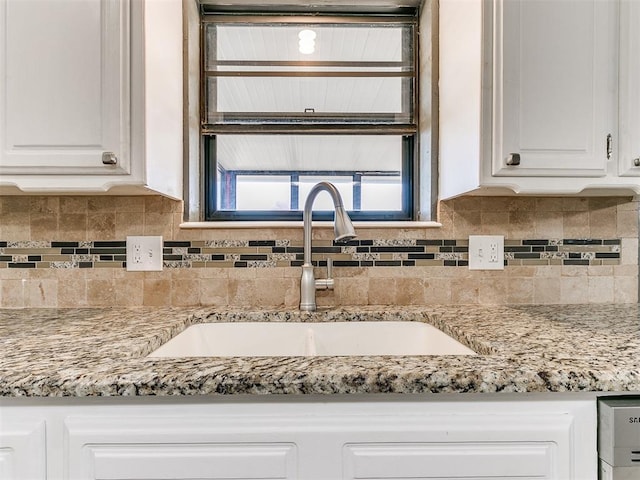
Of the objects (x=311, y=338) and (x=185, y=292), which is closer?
(x=311, y=338)

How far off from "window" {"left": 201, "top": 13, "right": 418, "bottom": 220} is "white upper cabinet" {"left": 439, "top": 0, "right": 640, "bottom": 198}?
47 centimetres

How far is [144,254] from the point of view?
4.13 ft

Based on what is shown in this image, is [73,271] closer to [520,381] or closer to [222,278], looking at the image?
[222,278]

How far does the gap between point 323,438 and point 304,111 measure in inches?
46.2

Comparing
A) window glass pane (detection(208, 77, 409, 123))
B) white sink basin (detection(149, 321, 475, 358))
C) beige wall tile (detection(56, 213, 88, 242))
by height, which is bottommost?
white sink basin (detection(149, 321, 475, 358))

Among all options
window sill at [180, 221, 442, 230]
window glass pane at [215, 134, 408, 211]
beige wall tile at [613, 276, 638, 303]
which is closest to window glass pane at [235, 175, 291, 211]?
window glass pane at [215, 134, 408, 211]

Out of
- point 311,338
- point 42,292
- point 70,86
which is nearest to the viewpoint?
point 70,86

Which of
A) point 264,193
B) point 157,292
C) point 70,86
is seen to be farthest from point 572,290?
point 70,86

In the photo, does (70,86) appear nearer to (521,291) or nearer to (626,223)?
(521,291)

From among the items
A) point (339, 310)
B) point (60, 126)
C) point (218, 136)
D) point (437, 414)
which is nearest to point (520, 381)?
point (437, 414)

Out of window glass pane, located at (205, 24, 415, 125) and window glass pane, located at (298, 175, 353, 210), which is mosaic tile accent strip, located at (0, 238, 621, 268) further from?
window glass pane, located at (205, 24, 415, 125)

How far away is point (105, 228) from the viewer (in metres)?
1.25

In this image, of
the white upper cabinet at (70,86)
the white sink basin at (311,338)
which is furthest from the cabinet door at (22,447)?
the white upper cabinet at (70,86)

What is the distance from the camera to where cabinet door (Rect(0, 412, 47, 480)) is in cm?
65
